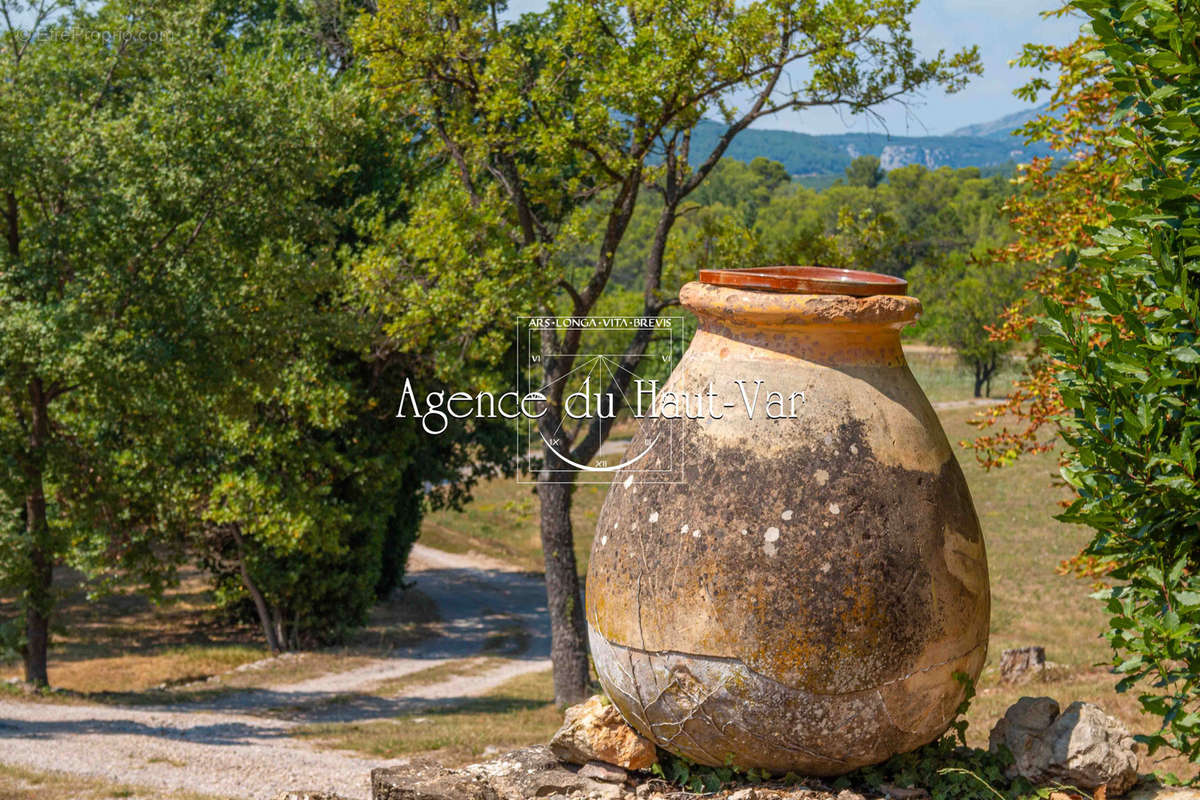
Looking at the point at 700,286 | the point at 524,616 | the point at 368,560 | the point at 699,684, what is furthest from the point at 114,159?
the point at 524,616

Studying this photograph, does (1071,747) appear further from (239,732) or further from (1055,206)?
(239,732)

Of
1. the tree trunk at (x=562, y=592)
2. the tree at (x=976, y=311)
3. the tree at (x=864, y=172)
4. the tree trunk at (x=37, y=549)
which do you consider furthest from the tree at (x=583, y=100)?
the tree at (x=864, y=172)

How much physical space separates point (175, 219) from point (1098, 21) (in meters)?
15.4

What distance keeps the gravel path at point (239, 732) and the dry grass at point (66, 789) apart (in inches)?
13.5

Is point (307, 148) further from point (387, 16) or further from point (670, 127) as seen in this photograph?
point (670, 127)

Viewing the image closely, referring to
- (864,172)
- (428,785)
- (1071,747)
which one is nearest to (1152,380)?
(1071,747)

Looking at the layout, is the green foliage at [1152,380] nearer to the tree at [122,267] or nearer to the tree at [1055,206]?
the tree at [1055,206]

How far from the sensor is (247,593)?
25.2m

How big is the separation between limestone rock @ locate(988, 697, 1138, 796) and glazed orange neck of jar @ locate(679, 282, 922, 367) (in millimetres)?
2320

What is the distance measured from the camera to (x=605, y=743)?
6703 millimetres

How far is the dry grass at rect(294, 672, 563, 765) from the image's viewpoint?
1445 centimetres

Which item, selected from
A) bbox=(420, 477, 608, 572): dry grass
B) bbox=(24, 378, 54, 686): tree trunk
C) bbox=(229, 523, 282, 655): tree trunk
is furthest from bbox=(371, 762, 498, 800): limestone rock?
bbox=(420, 477, 608, 572): dry grass

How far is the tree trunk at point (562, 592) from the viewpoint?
1603cm

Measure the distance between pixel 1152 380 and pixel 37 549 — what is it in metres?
17.4
